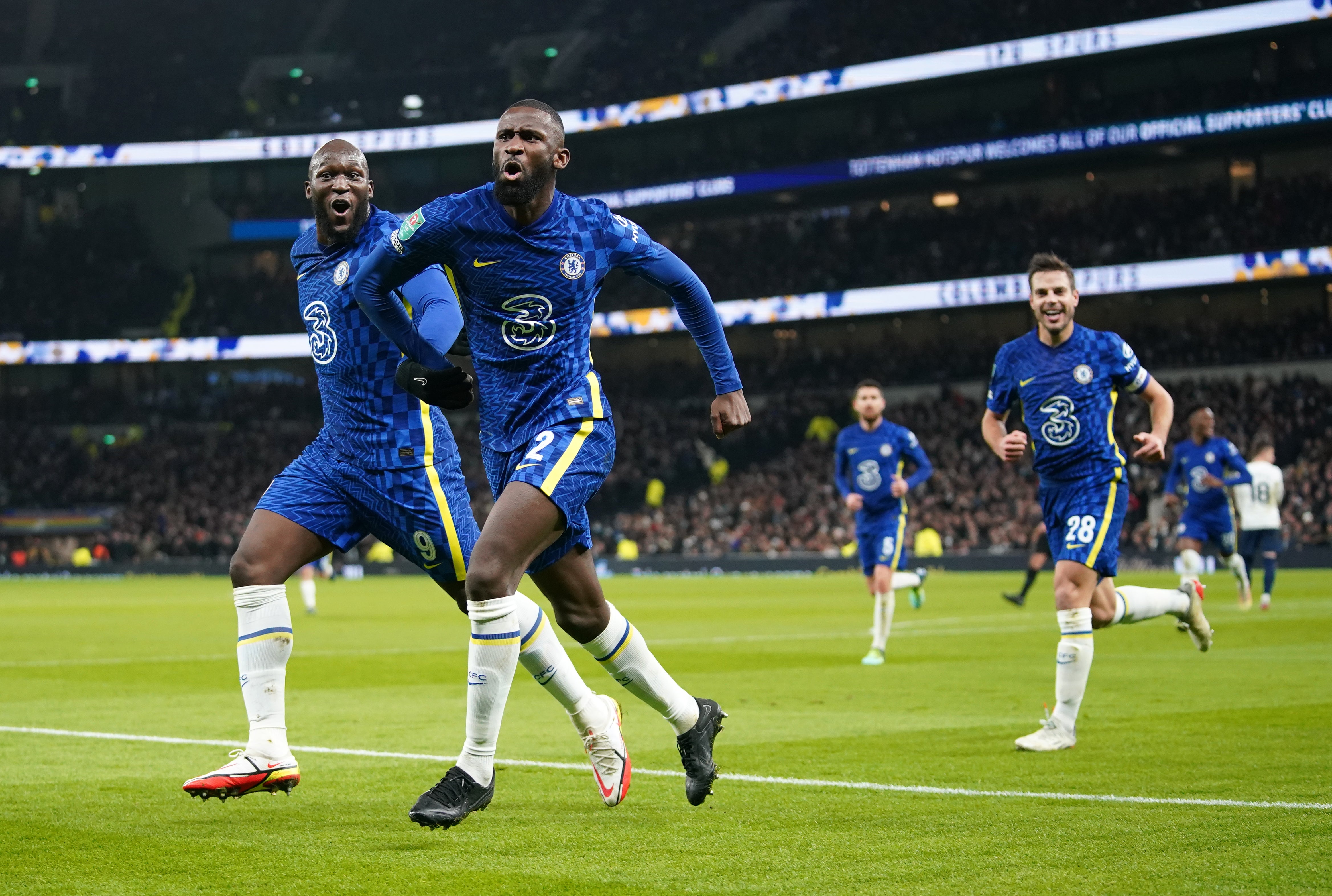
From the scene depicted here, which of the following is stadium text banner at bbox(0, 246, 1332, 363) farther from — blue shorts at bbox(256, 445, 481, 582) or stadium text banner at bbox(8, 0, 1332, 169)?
blue shorts at bbox(256, 445, 481, 582)

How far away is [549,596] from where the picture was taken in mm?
6090

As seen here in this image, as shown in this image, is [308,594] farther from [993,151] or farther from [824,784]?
[993,151]

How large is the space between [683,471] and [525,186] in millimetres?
43850

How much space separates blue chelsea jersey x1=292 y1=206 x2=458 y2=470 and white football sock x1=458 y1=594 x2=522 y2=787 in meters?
0.93

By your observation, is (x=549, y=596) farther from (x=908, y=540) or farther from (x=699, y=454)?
(x=699, y=454)

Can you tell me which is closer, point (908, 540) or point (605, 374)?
point (908, 540)

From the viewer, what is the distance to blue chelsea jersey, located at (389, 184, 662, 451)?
577 cm

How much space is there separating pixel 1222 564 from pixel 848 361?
1782 cm

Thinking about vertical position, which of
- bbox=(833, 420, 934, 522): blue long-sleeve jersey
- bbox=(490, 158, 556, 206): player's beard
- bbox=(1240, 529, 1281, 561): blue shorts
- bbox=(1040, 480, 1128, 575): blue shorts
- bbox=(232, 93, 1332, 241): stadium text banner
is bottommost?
bbox=(1240, 529, 1281, 561): blue shorts

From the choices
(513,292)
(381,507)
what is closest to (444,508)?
(381,507)

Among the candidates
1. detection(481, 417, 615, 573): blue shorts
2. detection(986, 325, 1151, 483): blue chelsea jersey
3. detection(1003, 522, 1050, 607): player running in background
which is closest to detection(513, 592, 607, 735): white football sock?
detection(481, 417, 615, 573): blue shorts

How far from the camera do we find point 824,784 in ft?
22.2

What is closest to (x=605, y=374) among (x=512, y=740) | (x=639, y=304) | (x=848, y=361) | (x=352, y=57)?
(x=639, y=304)

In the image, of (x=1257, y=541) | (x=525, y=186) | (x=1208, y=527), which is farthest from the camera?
(x=1257, y=541)
